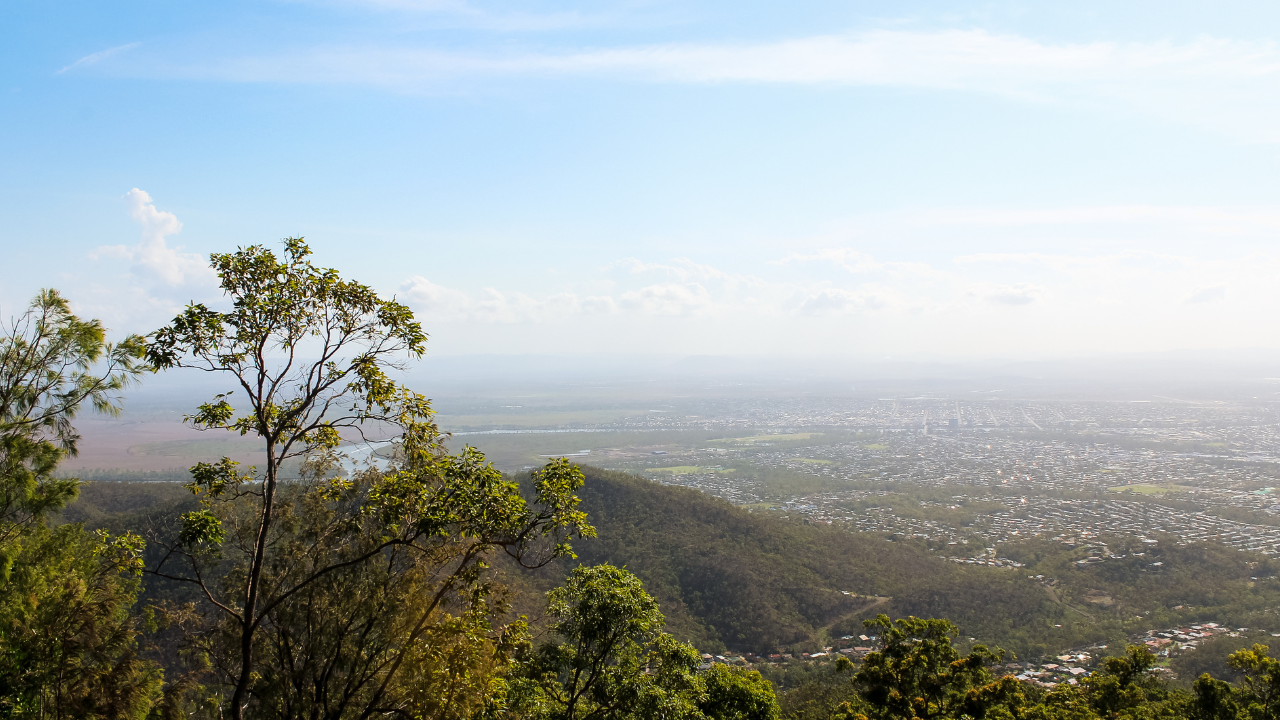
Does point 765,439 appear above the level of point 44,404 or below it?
below

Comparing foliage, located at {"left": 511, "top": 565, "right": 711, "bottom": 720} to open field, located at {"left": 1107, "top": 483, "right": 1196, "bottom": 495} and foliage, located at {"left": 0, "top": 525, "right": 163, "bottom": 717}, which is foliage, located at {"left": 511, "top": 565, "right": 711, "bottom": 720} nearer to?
foliage, located at {"left": 0, "top": 525, "right": 163, "bottom": 717}

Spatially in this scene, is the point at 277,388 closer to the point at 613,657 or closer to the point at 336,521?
the point at 336,521

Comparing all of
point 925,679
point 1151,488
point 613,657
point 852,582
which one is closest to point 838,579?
point 852,582

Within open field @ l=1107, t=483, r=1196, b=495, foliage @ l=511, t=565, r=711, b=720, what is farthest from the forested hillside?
open field @ l=1107, t=483, r=1196, b=495

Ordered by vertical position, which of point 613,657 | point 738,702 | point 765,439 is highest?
point 613,657

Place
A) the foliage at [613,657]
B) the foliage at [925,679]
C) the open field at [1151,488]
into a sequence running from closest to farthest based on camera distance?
the foliage at [613,657] → the foliage at [925,679] → the open field at [1151,488]

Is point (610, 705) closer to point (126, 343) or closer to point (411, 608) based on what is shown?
point (411, 608)

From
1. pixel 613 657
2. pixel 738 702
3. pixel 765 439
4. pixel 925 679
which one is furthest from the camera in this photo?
pixel 765 439

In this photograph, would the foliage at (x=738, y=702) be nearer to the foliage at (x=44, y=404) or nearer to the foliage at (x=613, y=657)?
the foliage at (x=613, y=657)

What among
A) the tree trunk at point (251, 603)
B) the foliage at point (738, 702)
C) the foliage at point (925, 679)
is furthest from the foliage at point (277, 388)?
the foliage at point (925, 679)

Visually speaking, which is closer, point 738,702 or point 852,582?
point 738,702
